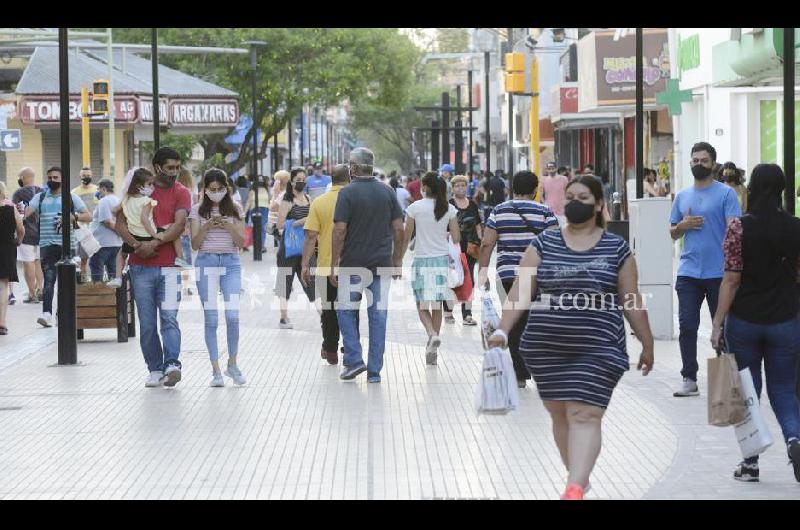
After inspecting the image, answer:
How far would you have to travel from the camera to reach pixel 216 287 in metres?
12.3

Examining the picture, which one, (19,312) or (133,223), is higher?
(133,223)

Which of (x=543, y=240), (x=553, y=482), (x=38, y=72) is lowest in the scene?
(x=553, y=482)

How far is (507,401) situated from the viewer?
7352 millimetres

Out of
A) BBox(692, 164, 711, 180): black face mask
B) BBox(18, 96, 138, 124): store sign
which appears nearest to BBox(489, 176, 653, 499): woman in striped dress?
BBox(692, 164, 711, 180): black face mask

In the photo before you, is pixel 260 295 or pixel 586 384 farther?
pixel 260 295

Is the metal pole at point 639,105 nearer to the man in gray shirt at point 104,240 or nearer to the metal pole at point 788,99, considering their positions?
the metal pole at point 788,99

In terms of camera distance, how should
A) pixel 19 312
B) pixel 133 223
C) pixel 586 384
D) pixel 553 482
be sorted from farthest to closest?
pixel 19 312 < pixel 133 223 < pixel 553 482 < pixel 586 384

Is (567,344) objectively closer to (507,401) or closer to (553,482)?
(507,401)

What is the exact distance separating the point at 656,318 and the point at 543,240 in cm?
810

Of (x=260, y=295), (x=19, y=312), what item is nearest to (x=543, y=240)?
(x=19, y=312)

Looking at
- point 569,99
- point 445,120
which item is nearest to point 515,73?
point 569,99

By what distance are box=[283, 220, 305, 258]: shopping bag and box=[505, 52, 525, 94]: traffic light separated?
58.8 ft

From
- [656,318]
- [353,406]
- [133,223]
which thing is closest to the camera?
[353,406]

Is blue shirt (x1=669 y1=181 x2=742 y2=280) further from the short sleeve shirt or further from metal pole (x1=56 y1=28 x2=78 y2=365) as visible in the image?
metal pole (x1=56 y1=28 x2=78 y2=365)
